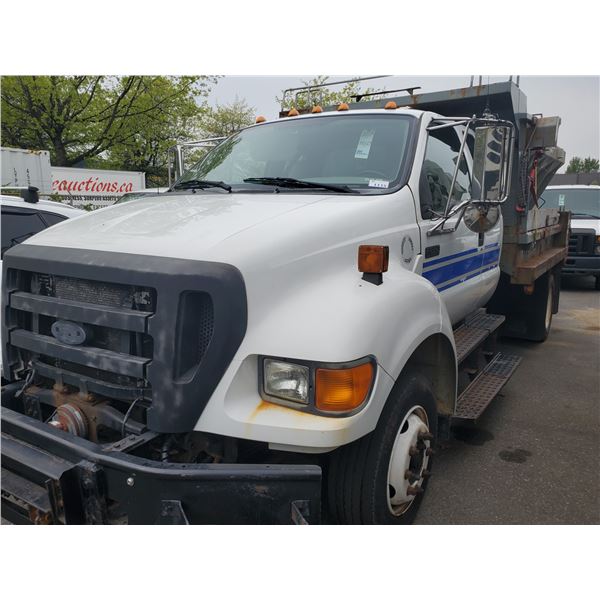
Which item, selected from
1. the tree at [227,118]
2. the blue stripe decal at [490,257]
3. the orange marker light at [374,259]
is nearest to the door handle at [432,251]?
the orange marker light at [374,259]

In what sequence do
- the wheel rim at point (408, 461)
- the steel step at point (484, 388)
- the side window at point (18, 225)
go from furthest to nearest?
the side window at point (18, 225) → the steel step at point (484, 388) → the wheel rim at point (408, 461)

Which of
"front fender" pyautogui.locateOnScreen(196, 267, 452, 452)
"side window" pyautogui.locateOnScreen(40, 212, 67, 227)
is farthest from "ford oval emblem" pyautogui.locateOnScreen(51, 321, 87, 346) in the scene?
"side window" pyautogui.locateOnScreen(40, 212, 67, 227)

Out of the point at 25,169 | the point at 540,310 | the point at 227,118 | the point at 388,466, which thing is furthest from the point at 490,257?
the point at 227,118

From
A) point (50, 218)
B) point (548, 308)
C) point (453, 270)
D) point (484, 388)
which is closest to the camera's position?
point (453, 270)

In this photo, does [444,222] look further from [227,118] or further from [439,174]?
[227,118]

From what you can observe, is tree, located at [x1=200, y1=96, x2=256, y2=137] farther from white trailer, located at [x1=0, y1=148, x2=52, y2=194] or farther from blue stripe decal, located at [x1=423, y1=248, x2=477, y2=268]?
blue stripe decal, located at [x1=423, y1=248, x2=477, y2=268]

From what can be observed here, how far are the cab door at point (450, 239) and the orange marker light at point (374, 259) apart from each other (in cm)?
89

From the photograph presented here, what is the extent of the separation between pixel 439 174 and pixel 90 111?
55.8ft

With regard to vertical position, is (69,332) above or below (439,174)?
below

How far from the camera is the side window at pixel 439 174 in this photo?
3.20 m

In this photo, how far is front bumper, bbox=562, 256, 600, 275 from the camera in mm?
10289

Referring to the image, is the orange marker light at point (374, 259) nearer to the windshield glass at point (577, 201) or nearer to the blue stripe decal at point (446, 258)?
the blue stripe decal at point (446, 258)

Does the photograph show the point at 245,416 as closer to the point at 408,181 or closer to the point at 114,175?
the point at 408,181

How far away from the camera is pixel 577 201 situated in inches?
467
